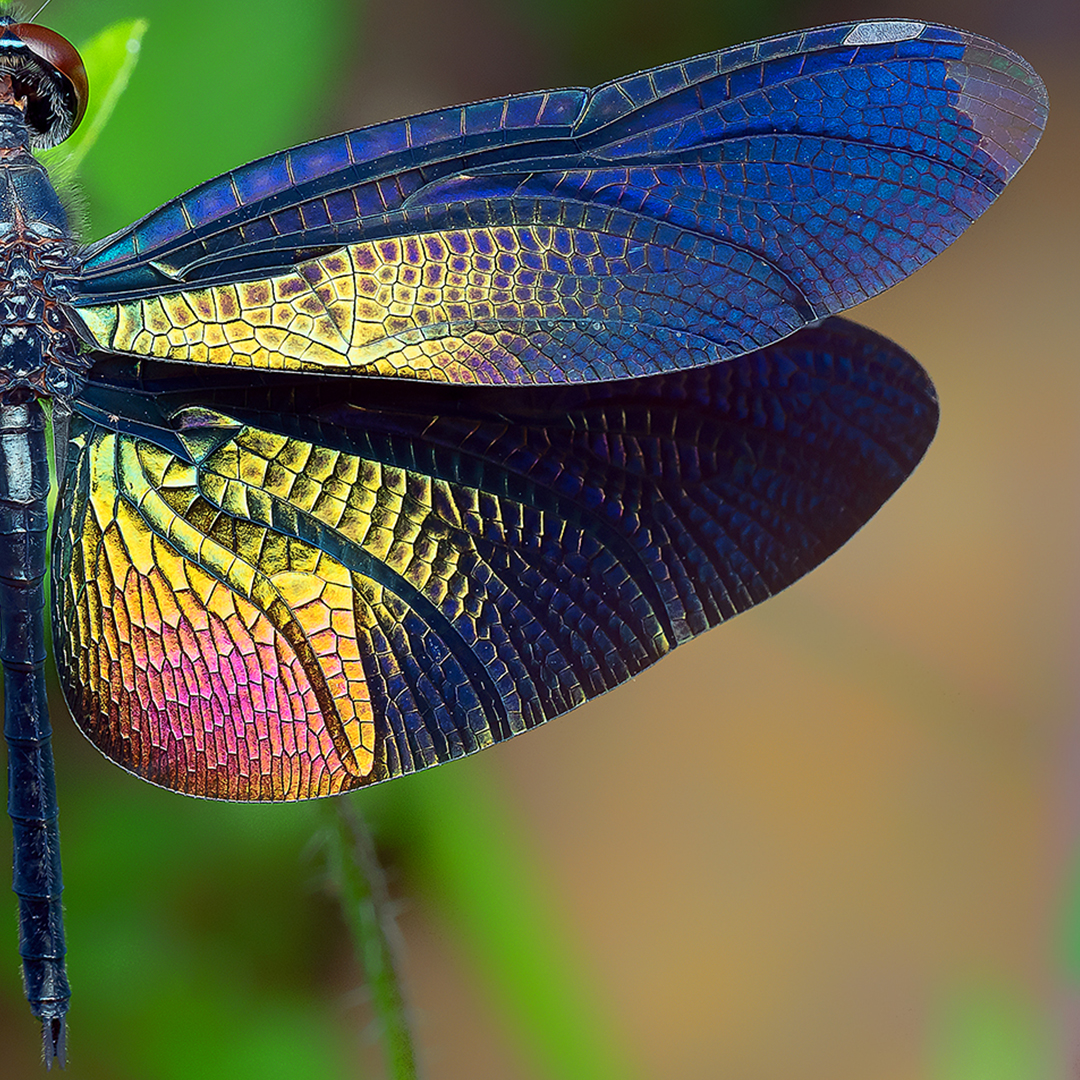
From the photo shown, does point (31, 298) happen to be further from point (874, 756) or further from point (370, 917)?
point (874, 756)

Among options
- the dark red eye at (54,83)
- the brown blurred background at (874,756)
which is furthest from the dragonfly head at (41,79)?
the brown blurred background at (874,756)

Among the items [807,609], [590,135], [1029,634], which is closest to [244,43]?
[590,135]

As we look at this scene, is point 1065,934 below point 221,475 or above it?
below

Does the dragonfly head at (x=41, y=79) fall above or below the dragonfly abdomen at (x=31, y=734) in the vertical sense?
above

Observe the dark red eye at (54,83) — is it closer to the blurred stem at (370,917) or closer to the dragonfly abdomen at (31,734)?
the dragonfly abdomen at (31,734)

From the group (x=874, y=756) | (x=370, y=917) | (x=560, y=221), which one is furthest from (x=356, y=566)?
(x=874, y=756)

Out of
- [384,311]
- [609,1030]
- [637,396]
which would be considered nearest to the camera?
[384,311]

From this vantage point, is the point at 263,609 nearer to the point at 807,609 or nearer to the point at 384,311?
the point at 384,311
